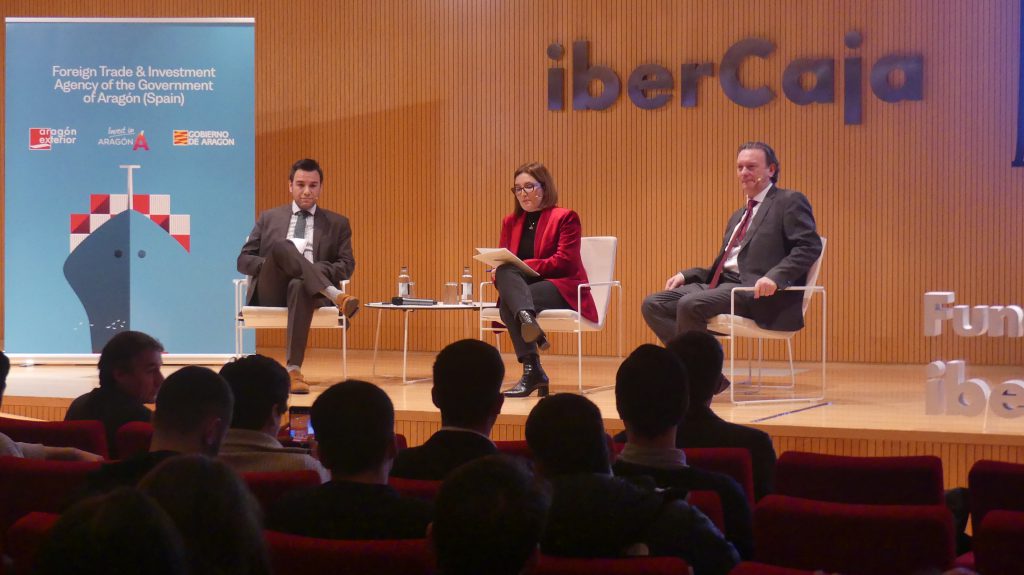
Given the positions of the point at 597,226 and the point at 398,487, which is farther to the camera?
the point at 597,226

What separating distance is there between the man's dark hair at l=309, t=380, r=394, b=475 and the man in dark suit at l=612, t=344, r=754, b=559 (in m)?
0.54

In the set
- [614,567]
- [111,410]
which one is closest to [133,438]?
[111,410]

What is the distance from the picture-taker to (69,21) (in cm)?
709

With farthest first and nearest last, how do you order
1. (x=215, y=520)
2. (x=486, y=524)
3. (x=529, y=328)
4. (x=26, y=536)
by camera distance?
1. (x=529, y=328)
2. (x=26, y=536)
3. (x=486, y=524)
4. (x=215, y=520)

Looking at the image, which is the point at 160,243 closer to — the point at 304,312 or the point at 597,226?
the point at 304,312

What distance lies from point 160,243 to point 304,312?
1718mm

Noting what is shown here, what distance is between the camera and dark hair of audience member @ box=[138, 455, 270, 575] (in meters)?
1.18

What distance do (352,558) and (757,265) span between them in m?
4.17

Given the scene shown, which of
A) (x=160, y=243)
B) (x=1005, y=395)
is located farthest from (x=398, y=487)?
(x=160, y=243)

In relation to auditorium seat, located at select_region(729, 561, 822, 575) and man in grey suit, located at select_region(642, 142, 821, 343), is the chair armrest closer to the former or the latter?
man in grey suit, located at select_region(642, 142, 821, 343)

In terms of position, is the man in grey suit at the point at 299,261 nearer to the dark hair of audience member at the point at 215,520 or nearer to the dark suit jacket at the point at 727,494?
the dark suit jacket at the point at 727,494

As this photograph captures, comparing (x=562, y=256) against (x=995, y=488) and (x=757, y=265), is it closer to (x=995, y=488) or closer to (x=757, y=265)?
(x=757, y=265)

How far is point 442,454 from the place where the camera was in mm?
2432

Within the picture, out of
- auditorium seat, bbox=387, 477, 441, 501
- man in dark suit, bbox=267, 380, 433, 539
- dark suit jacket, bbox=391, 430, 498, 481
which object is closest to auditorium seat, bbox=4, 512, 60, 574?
man in dark suit, bbox=267, 380, 433, 539
